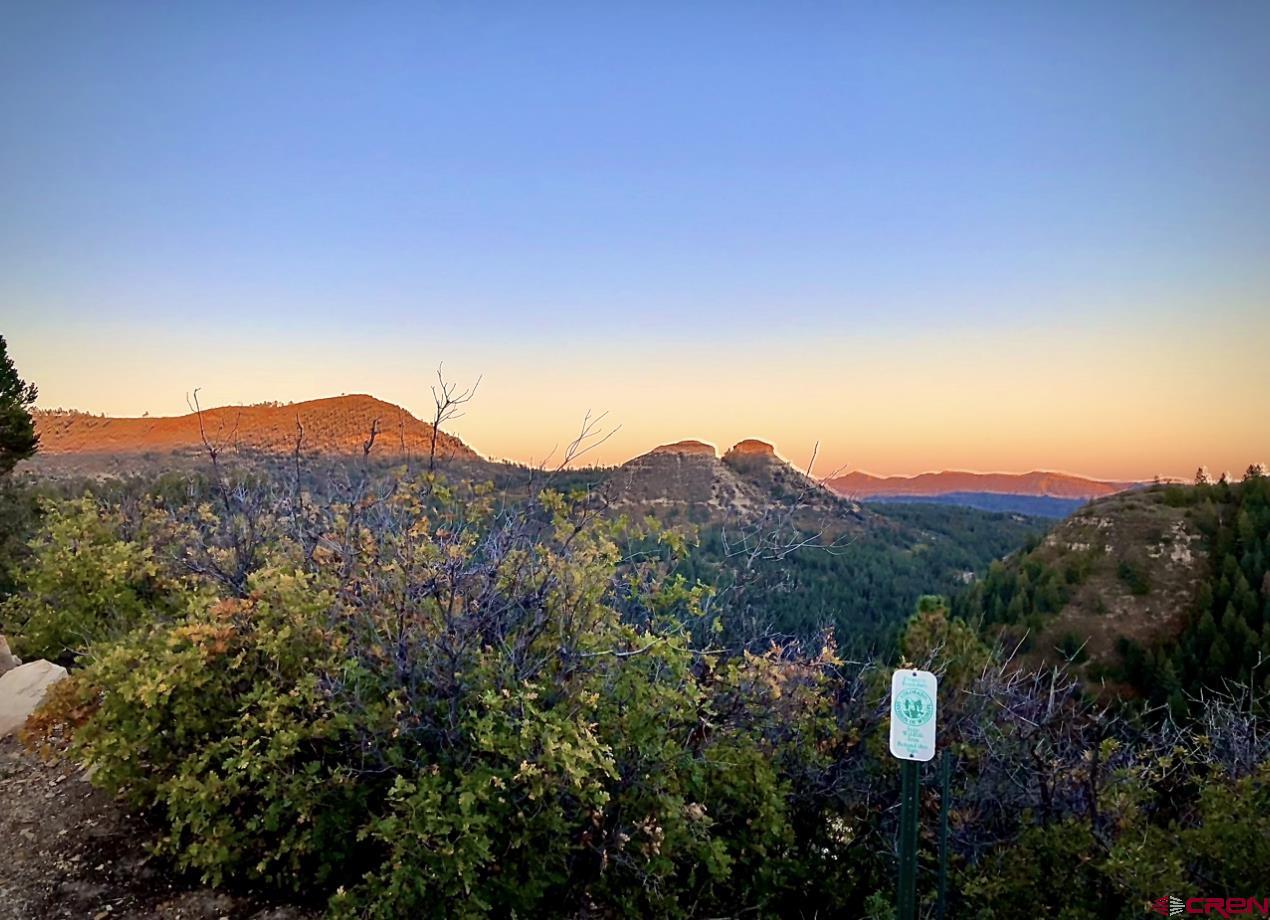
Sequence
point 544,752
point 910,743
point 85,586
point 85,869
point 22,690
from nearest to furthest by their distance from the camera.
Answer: point 910,743
point 544,752
point 85,869
point 22,690
point 85,586

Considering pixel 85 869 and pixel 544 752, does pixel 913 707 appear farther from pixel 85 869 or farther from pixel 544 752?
pixel 85 869

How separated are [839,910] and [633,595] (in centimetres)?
232

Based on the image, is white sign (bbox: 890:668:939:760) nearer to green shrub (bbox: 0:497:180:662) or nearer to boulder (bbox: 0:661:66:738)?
green shrub (bbox: 0:497:180:662)

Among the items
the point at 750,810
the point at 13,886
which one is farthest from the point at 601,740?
the point at 13,886

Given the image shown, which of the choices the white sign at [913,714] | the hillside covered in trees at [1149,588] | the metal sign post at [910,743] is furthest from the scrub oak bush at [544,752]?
the hillside covered in trees at [1149,588]

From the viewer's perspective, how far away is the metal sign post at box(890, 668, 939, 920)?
332 cm

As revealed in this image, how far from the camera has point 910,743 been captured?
3342 millimetres

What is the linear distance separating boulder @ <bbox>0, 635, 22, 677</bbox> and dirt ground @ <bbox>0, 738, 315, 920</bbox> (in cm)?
315

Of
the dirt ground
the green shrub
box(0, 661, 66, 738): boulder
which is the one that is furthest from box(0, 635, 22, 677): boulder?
the dirt ground

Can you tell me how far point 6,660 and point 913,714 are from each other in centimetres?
869

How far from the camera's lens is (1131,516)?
57125mm

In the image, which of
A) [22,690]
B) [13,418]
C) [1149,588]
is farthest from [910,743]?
[1149,588]

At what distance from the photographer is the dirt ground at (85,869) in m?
4.00

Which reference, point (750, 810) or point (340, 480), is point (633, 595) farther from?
point (340, 480)
